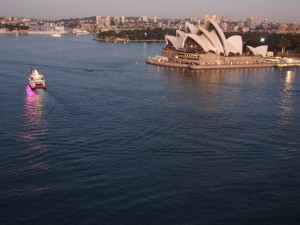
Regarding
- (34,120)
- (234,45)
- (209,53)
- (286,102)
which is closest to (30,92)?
(34,120)

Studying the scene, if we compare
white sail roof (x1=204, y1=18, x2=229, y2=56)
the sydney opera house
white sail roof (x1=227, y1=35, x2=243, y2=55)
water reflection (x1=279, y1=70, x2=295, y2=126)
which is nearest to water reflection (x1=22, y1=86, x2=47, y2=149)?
water reflection (x1=279, y1=70, x2=295, y2=126)

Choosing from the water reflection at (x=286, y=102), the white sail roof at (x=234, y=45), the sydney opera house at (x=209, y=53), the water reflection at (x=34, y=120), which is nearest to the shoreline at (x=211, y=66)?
the sydney opera house at (x=209, y=53)

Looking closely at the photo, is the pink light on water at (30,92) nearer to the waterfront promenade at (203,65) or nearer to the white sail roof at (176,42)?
the waterfront promenade at (203,65)

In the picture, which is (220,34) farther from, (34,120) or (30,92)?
(34,120)

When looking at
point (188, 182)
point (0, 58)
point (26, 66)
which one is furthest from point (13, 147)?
point (0, 58)

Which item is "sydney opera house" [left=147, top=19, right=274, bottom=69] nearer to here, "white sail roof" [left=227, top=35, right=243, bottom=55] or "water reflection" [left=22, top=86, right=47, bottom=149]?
"white sail roof" [left=227, top=35, right=243, bottom=55]
